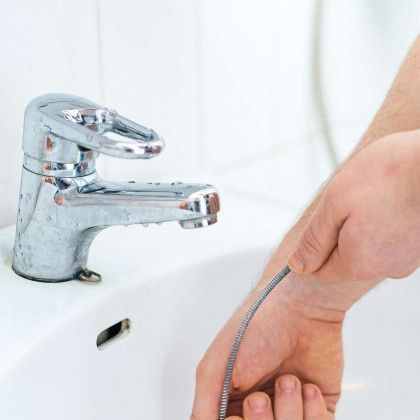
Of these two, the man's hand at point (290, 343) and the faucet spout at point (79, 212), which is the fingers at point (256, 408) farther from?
the faucet spout at point (79, 212)

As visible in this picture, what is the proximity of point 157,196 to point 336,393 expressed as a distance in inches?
8.8

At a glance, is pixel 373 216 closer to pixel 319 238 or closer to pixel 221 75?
pixel 319 238

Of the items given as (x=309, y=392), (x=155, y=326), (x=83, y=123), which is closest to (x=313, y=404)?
(x=309, y=392)

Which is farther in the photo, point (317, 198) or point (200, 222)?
point (317, 198)

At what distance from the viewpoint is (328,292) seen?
65cm

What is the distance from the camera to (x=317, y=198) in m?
0.69

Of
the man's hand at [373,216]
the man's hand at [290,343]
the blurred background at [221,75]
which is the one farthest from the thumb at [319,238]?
the blurred background at [221,75]

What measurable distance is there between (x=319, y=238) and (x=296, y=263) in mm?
36

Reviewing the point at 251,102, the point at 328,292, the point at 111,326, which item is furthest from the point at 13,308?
the point at 251,102

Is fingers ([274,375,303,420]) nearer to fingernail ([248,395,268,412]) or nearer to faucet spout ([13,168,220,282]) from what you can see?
fingernail ([248,395,268,412])

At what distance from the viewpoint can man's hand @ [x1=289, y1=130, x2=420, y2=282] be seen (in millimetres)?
479

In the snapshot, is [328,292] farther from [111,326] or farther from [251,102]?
[251,102]

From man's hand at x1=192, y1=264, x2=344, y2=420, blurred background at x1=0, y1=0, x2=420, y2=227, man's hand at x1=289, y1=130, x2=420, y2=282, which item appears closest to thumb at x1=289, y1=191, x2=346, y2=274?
man's hand at x1=289, y1=130, x2=420, y2=282

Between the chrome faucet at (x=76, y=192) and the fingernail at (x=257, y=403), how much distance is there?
142 millimetres
